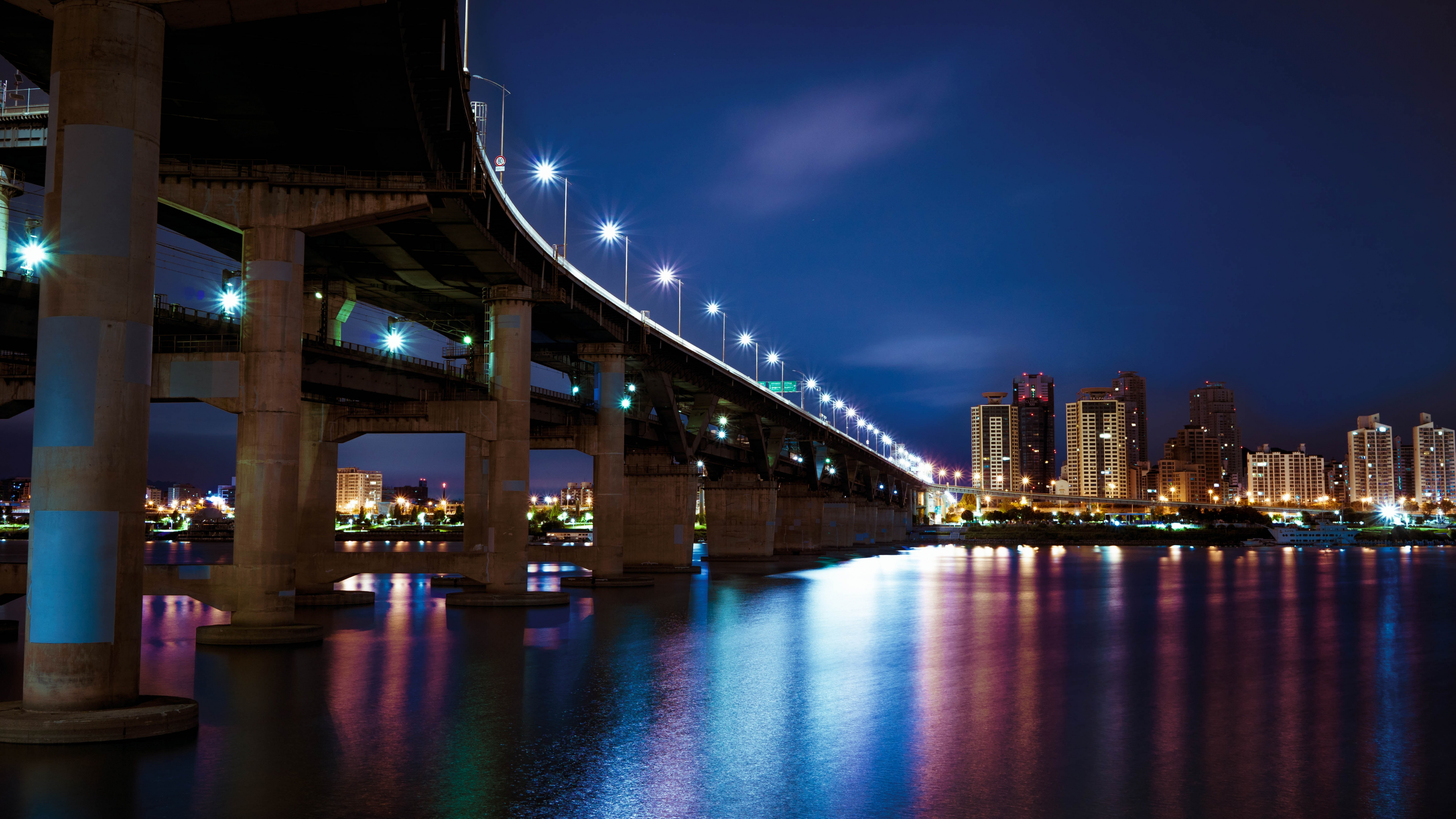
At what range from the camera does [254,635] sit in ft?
95.3

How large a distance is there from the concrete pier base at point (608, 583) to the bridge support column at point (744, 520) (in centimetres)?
3730

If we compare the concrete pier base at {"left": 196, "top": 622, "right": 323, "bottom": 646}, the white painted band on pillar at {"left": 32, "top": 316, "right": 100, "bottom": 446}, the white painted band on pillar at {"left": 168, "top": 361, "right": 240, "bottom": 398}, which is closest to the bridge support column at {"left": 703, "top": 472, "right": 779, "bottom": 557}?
the concrete pier base at {"left": 196, "top": 622, "right": 323, "bottom": 646}

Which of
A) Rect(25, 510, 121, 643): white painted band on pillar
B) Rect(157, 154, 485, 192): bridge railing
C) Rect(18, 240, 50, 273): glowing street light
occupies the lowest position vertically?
Rect(25, 510, 121, 643): white painted band on pillar

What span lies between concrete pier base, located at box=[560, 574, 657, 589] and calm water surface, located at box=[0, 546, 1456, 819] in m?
10.4

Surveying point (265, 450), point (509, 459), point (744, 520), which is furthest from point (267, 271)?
point (744, 520)

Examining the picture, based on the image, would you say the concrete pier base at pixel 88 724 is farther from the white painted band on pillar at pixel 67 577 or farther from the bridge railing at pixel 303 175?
the bridge railing at pixel 303 175

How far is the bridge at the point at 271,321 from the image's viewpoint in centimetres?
1656

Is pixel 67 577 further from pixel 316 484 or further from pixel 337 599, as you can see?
pixel 337 599

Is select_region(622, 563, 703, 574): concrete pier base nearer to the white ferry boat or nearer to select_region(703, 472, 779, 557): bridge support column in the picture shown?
select_region(703, 472, 779, 557): bridge support column

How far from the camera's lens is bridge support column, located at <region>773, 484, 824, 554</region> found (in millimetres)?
117625

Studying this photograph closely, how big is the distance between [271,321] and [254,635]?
8.67m

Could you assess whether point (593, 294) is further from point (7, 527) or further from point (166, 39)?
point (7, 527)

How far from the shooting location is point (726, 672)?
25.8 m

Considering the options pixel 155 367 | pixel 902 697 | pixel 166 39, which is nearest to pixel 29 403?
pixel 155 367
